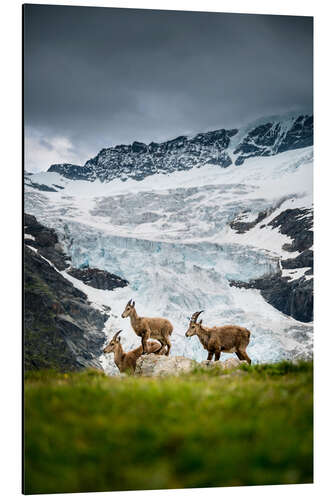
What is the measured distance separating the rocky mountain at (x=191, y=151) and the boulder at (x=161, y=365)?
2949mm

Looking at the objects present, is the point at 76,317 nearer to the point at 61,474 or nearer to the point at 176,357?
the point at 176,357

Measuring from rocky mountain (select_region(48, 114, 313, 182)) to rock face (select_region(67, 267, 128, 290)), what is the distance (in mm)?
1504

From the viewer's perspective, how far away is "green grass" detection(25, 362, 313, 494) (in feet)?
18.1

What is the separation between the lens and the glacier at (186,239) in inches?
371

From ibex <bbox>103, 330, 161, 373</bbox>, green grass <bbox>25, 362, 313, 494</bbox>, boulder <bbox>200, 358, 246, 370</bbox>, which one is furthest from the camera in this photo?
ibex <bbox>103, 330, 161, 373</bbox>

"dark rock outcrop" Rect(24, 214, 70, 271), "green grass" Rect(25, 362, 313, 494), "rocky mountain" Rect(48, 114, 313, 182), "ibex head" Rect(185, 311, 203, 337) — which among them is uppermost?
"rocky mountain" Rect(48, 114, 313, 182)

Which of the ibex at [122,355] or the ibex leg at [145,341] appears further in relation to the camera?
the ibex leg at [145,341]

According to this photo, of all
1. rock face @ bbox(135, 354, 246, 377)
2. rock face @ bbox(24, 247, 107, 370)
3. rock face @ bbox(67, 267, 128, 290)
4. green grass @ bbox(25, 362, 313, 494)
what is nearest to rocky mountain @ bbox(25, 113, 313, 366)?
rock face @ bbox(67, 267, 128, 290)

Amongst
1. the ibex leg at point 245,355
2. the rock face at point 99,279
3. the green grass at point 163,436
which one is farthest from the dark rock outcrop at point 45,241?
the ibex leg at point 245,355

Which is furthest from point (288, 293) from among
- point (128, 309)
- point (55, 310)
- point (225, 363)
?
point (55, 310)

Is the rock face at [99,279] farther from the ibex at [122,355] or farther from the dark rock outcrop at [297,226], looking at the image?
the dark rock outcrop at [297,226]

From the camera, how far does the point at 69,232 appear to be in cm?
1024

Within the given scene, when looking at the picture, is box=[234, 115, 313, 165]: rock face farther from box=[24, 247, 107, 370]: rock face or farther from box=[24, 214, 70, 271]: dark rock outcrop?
box=[24, 247, 107, 370]: rock face
